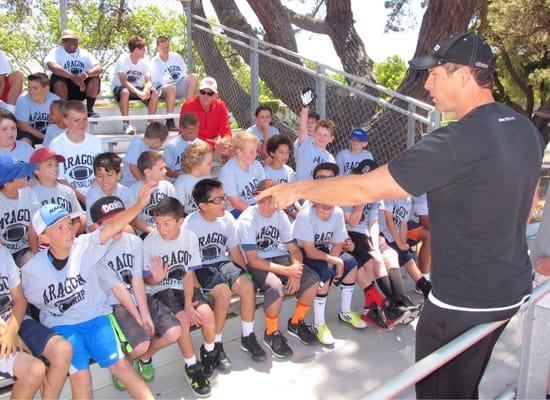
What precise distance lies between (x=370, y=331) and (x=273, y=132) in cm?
283

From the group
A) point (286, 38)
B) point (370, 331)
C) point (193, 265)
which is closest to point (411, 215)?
point (370, 331)

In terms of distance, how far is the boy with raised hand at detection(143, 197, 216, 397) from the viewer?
3.62 m

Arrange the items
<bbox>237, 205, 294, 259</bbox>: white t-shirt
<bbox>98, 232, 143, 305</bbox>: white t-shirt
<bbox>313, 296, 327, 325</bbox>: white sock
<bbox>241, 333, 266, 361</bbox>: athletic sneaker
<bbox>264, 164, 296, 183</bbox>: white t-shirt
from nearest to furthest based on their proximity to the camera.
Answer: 1. <bbox>98, 232, 143, 305</bbox>: white t-shirt
2. <bbox>241, 333, 266, 361</bbox>: athletic sneaker
3. <bbox>237, 205, 294, 259</bbox>: white t-shirt
4. <bbox>313, 296, 327, 325</bbox>: white sock
5. <bbox>264, 164, 296, 183</bbox>: white t-shirt

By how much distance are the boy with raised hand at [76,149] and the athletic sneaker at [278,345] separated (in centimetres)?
204

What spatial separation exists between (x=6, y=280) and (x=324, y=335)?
2422mm

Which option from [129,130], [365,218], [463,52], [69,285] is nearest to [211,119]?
[129,130]

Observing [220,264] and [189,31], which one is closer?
[220,264]

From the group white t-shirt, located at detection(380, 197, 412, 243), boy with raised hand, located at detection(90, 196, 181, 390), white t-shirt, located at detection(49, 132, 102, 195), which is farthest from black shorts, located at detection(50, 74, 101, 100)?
white t-shirt, located at detection(380, 197, 412, 243)

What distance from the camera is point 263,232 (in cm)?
439

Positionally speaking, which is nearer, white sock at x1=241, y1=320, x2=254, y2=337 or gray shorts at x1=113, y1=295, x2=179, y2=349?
gray shorts at x1=113, y1=295, x2=179, y2=349

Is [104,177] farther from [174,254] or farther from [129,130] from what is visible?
[129,130]

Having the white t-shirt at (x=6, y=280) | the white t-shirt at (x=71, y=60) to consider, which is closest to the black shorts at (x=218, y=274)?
the white t-shirt at (x=6, y=280)

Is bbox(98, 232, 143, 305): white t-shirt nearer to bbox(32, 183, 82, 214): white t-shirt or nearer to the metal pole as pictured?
bbox(32, 183, 82, 214): white t-shirt

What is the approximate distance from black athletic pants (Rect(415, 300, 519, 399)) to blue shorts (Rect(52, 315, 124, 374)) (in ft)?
6.16
